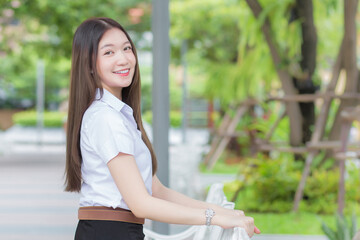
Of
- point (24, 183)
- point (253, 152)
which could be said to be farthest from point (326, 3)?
point (24, 183)

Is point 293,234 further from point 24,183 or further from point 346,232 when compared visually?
point 24,183

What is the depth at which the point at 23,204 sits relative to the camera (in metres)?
8.38

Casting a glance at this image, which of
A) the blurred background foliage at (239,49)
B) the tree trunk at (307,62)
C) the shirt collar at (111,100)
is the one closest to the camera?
the shirt collar at (111,100)

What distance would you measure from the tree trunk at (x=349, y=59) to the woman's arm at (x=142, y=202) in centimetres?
552

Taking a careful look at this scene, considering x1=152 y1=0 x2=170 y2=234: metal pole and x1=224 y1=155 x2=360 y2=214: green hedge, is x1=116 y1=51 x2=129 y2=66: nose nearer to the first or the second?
x1=152 y1=0 x2=170 y2=234: metal pole

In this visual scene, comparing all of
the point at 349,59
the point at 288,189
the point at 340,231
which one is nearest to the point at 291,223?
the point at 288,189

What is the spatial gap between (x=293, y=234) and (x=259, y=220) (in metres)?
0.78

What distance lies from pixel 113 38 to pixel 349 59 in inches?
223

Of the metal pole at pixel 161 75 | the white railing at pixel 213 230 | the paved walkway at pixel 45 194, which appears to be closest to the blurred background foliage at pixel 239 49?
the paved walkway at pixel 45 194

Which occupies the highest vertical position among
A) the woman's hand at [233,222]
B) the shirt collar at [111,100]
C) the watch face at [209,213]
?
the shirt collar at [111,100]

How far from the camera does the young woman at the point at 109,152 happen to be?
1.69 meters

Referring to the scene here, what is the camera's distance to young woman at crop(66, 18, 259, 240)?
5.56 feet

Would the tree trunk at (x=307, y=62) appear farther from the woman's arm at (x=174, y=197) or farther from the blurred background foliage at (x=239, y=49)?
the woman's arm at (x=174, y=197)

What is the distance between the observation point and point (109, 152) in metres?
1.69
